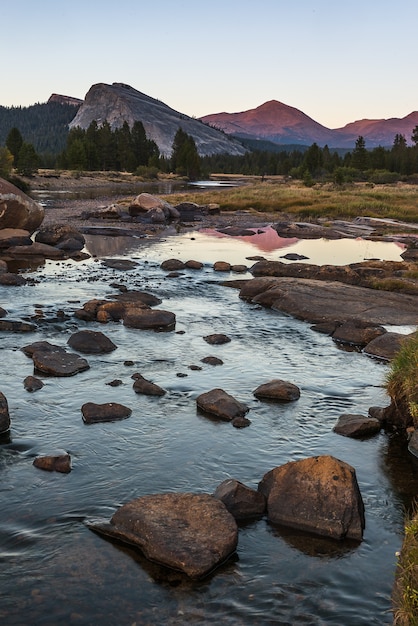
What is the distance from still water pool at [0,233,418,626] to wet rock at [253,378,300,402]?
0.27 meters

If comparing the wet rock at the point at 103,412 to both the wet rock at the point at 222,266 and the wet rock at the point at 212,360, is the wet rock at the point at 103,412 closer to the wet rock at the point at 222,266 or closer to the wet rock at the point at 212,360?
the wet rock at the point at 212,360

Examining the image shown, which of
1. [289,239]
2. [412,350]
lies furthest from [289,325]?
[289,239]

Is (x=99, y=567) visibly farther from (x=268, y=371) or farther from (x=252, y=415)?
(x=268, y=371)

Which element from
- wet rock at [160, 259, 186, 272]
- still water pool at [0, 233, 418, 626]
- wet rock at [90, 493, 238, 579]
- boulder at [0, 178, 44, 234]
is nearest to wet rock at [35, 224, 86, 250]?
boulder at [0, 178, 44, 234]

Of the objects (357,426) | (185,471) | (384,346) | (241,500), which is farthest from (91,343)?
(241,500)

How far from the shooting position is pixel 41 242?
3916 centimetres

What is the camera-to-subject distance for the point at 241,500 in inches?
393

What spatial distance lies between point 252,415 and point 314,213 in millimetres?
53499

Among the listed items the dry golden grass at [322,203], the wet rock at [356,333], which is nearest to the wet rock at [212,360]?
the wet rock at [356,333]

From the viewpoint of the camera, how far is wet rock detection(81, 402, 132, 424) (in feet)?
43.5

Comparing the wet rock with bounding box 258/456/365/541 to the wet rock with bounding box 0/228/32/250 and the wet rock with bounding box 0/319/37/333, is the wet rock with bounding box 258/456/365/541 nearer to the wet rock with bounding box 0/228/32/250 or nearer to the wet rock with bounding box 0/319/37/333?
the wet rock with bounding box 0/319/37/333

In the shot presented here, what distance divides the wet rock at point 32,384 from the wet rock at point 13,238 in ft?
74.0

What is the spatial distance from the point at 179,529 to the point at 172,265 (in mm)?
23739

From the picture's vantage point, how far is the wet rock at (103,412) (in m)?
13.3
